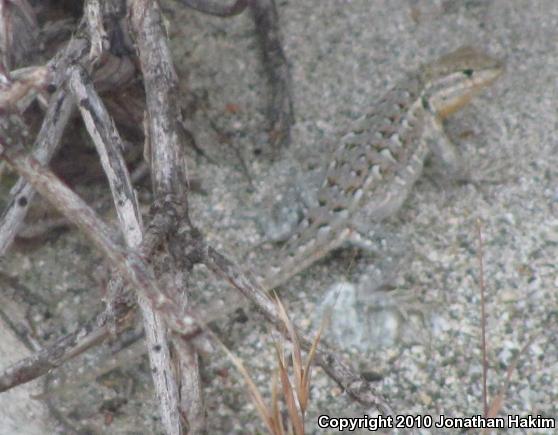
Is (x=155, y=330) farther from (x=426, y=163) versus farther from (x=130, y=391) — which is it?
(x=426, y=163)

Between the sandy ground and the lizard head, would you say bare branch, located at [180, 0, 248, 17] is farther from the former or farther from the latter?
the lizard head

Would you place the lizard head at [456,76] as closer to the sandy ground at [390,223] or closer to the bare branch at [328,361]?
the sandy ground at [390,223]

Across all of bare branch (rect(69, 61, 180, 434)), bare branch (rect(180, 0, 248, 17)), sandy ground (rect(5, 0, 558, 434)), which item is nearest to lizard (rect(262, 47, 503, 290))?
sandy ground (rect(5, 0, 558, 434))

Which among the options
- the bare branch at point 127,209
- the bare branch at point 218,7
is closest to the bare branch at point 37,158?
the bare branch at point 127,209

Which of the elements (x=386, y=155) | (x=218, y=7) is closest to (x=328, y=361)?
(x=386, y=155)

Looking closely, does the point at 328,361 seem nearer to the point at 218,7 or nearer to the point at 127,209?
the point at 127,209

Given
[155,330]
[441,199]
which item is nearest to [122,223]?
[155,330]
